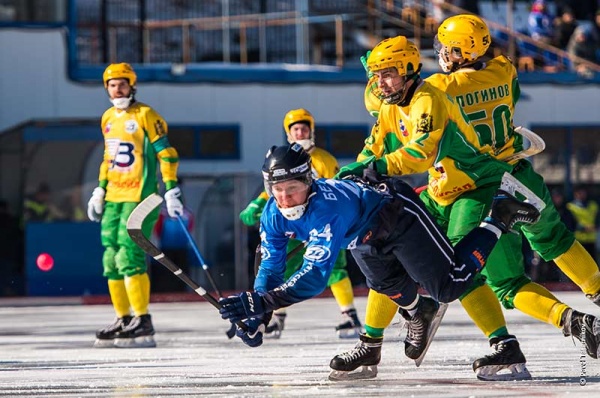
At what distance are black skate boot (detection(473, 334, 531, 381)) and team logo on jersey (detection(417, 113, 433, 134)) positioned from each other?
45.6 inches

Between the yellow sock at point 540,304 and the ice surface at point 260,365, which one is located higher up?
the yellow sock at point 540,304

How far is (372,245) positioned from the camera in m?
6.85

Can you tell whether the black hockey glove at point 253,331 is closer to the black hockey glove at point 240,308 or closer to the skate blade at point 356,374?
the black hockey glove at point 240,308

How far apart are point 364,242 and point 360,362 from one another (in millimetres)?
868

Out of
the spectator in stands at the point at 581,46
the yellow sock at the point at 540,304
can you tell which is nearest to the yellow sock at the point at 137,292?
the yellow sock at the point at 540,304

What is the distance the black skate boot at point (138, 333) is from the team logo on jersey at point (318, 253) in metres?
3.95

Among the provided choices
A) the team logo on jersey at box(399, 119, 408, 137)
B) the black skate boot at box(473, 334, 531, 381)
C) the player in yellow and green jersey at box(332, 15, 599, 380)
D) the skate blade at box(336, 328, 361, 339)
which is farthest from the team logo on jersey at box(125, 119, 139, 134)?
the black skate boot at box(473, 334, 531, 381)

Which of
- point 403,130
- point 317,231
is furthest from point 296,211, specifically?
point 403,130

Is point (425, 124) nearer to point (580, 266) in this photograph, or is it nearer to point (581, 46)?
point (580, 266)

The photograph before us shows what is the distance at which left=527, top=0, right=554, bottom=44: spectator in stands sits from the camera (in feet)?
74.1

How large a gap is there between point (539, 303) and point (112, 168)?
420 cm

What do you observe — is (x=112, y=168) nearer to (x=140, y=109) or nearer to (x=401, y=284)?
(x=140, y=109)

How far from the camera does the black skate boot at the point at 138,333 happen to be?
1012 cm

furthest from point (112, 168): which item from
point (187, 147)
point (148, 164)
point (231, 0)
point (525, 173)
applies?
point (231, 0)
